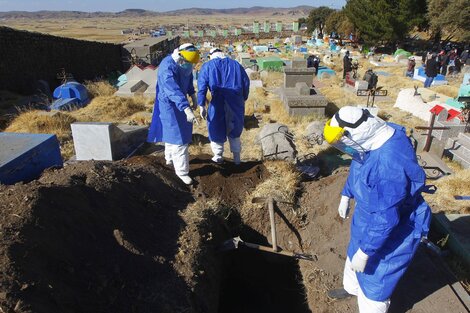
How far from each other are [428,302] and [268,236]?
1818mm

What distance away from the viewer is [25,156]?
4051 mm

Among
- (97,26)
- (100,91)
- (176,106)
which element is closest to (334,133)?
(176,106)

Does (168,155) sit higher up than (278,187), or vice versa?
(168,155)

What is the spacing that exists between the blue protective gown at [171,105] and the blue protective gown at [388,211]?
2.28 m

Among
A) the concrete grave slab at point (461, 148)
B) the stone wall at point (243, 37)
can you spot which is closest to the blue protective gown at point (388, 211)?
the concrete grave slab at point (461, 148)

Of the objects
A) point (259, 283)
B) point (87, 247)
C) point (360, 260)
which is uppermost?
point (360, 260)

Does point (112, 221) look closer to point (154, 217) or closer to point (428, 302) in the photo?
point (154, 217)

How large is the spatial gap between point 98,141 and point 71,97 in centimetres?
570

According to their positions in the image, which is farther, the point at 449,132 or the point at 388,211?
the point at 449,132

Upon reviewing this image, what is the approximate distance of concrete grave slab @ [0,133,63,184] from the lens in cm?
382

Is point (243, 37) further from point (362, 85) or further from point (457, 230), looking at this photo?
point (457, 230)

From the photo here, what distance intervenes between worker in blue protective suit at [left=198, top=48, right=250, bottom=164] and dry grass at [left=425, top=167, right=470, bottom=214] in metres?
3.05

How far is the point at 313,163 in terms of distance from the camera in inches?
248

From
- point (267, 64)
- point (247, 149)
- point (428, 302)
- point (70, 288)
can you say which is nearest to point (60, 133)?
point (247, 149)
